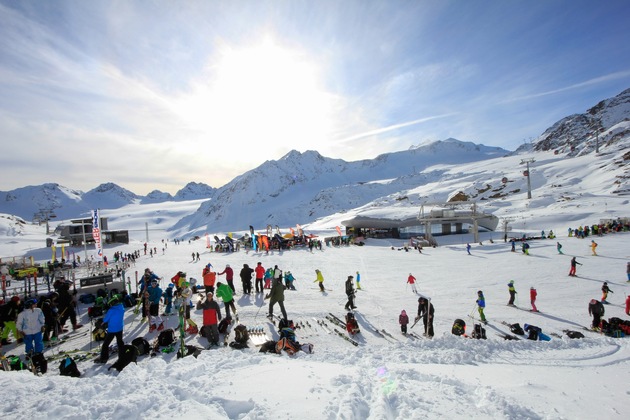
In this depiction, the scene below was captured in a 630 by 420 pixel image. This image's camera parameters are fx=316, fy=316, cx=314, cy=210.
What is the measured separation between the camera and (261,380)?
5.32 m

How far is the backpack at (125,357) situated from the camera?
21.3ft

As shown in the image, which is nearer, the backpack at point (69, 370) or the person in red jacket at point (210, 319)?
the backpack at point (69, 370)

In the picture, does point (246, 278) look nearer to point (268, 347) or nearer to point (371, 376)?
point (268, 347)

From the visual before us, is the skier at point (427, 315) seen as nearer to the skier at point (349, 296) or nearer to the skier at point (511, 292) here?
the skier at point (349, 296)

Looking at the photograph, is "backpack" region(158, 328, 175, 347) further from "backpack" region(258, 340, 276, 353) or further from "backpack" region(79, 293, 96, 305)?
"backpack" region(79, 293, 96, 305)

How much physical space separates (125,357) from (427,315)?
8421 mm

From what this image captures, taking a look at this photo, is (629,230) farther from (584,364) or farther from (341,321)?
(341,321)

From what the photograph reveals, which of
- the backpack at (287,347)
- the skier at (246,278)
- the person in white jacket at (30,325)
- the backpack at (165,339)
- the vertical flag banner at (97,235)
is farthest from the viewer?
the vertical flag banner at (97,235)

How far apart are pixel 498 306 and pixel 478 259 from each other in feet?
39.2

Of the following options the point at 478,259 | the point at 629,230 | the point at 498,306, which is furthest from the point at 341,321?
the point at 629,230

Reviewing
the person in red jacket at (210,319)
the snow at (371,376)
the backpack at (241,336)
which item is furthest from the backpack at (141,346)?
the backpack at (241,336)

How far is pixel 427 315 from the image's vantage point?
10.2 meters

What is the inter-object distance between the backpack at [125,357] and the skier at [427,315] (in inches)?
318

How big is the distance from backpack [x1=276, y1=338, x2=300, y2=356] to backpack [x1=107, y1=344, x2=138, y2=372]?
312 centimetres
